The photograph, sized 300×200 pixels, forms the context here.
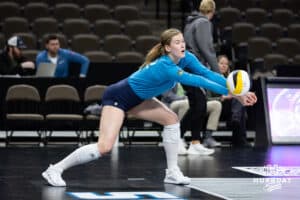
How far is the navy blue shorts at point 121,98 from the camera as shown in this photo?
779 cm

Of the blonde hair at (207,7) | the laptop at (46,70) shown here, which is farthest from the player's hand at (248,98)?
the laptop at (46,70)

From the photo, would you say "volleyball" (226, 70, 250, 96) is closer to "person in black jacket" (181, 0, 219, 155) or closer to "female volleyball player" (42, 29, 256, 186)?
"female volleyball player" (42, 29, 256, 186)

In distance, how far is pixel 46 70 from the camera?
546 inches

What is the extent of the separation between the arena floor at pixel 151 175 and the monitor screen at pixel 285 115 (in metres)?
0.57

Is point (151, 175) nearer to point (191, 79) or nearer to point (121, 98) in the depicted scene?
point (121, 98)

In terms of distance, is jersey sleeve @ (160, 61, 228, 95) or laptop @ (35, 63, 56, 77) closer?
jersey sleeve @ (160, 61, 228, 95)

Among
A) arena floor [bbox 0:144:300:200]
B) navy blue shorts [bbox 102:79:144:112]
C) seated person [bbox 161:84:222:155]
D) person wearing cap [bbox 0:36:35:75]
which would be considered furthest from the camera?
person wearing cap [bbox 0:36:35:75]

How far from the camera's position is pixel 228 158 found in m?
10.7

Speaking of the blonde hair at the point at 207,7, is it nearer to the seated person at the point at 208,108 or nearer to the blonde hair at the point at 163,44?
the seated person at the point at 208,108

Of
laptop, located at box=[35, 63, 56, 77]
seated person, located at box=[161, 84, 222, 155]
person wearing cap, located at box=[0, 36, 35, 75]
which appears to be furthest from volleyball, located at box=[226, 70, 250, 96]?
person wearing cap, located at box=[0, 36, 35, 75]

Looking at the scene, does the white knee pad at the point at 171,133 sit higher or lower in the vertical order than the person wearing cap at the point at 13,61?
lower

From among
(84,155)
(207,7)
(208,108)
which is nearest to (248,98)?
(84,155)

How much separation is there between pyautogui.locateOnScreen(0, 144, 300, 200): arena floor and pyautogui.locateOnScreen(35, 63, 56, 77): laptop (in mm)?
2273

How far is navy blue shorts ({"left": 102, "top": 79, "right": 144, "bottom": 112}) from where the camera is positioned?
7789mm
